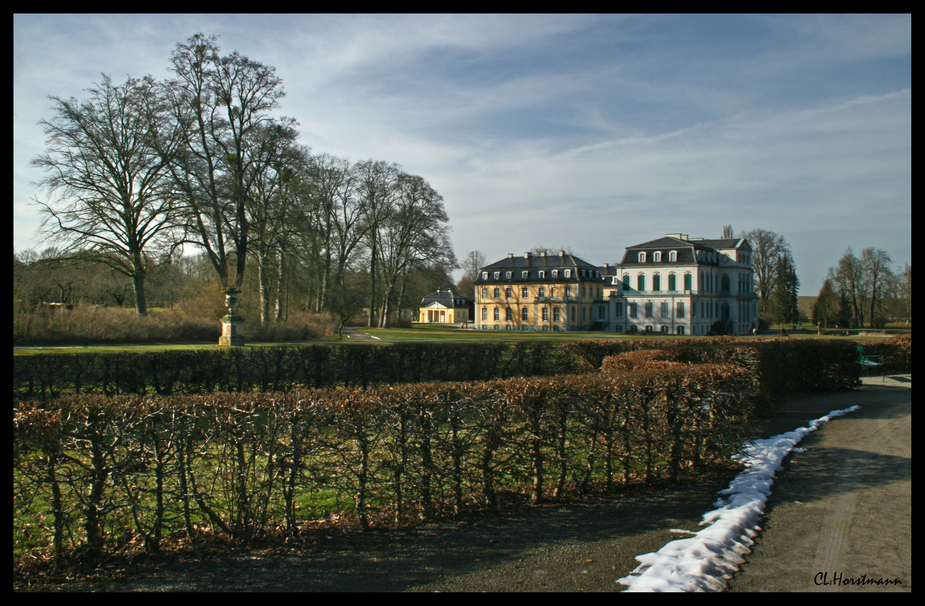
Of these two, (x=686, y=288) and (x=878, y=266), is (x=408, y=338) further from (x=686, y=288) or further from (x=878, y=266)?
(x=686, y=288)

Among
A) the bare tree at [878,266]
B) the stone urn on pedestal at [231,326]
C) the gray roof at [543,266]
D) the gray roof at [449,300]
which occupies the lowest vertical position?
the stone urn on pedestal at [231,326]

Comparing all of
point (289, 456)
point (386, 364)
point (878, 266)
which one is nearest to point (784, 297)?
point (386, 364)

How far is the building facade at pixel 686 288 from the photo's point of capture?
5503 centimetres

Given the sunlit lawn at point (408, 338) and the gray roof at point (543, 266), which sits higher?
the gray roof at point (543, 266)

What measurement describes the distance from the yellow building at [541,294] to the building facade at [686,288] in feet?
11.6

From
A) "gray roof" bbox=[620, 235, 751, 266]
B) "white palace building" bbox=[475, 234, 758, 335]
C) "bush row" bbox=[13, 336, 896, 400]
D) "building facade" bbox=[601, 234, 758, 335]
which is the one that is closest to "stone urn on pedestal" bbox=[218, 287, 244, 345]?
"bush row" bbox=[13, 336, 896, 400]

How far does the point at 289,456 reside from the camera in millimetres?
4543

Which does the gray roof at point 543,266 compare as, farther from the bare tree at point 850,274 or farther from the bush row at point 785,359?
the bare tree at point 850,274

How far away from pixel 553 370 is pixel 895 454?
46.4 ft

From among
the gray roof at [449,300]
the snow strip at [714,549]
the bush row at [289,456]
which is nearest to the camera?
the snow strip at [714,549]

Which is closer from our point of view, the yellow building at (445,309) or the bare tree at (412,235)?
the bare tree at (412,235)

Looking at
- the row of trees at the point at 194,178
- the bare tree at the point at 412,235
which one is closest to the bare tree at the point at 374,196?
the bare tree at the point at 412,235

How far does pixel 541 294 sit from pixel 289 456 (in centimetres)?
5996
